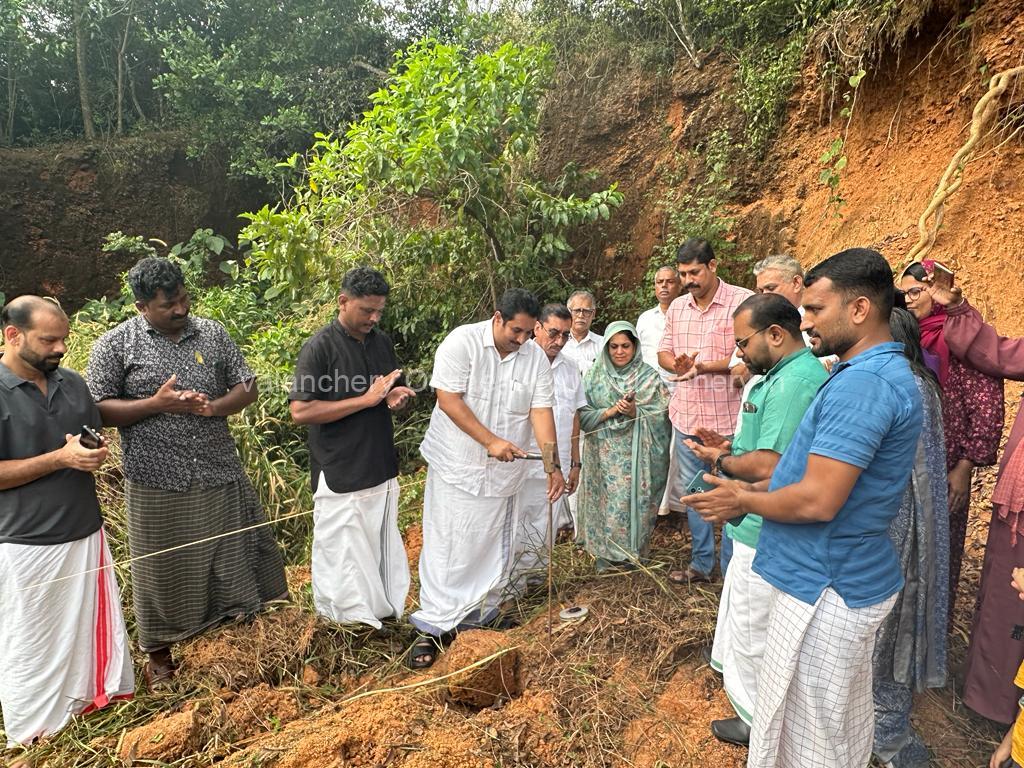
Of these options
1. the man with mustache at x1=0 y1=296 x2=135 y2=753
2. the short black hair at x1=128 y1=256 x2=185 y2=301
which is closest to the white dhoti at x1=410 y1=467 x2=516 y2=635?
the man with mustache at x1=0 y1=296 x2=135 y2=753

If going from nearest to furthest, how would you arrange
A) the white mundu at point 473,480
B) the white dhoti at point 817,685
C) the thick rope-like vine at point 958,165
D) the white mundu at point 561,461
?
the white dhoti at point 817,685, the white mundu at point 473,480, the white mundu at point 561,461, the thick rope-like vine at point 958,165

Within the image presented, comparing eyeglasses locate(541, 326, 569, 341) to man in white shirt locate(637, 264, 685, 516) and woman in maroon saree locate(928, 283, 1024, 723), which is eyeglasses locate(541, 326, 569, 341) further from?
woman in maroon saree locate(928, 283, 1024, 723)

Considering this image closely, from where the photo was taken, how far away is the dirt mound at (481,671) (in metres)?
2.75

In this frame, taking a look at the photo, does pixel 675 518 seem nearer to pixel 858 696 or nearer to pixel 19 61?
pixel 858 696

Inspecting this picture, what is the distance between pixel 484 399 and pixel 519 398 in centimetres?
19

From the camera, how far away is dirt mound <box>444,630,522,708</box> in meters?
2.75

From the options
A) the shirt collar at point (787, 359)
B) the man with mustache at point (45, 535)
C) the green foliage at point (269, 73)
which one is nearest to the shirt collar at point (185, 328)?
the man with mustache at point (45, 535)

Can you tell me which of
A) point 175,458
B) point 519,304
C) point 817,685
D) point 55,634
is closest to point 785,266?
point 519,304

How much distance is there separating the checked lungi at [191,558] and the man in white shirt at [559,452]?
1583 millimetres

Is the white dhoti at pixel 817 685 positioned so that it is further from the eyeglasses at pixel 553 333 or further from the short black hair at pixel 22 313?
the short black hair at pixel 22 313

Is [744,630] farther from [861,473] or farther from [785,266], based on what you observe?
[785,266]

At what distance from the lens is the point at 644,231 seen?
6.97 metres

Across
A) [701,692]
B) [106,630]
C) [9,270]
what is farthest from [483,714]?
[9,270]

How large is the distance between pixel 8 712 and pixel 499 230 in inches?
199
